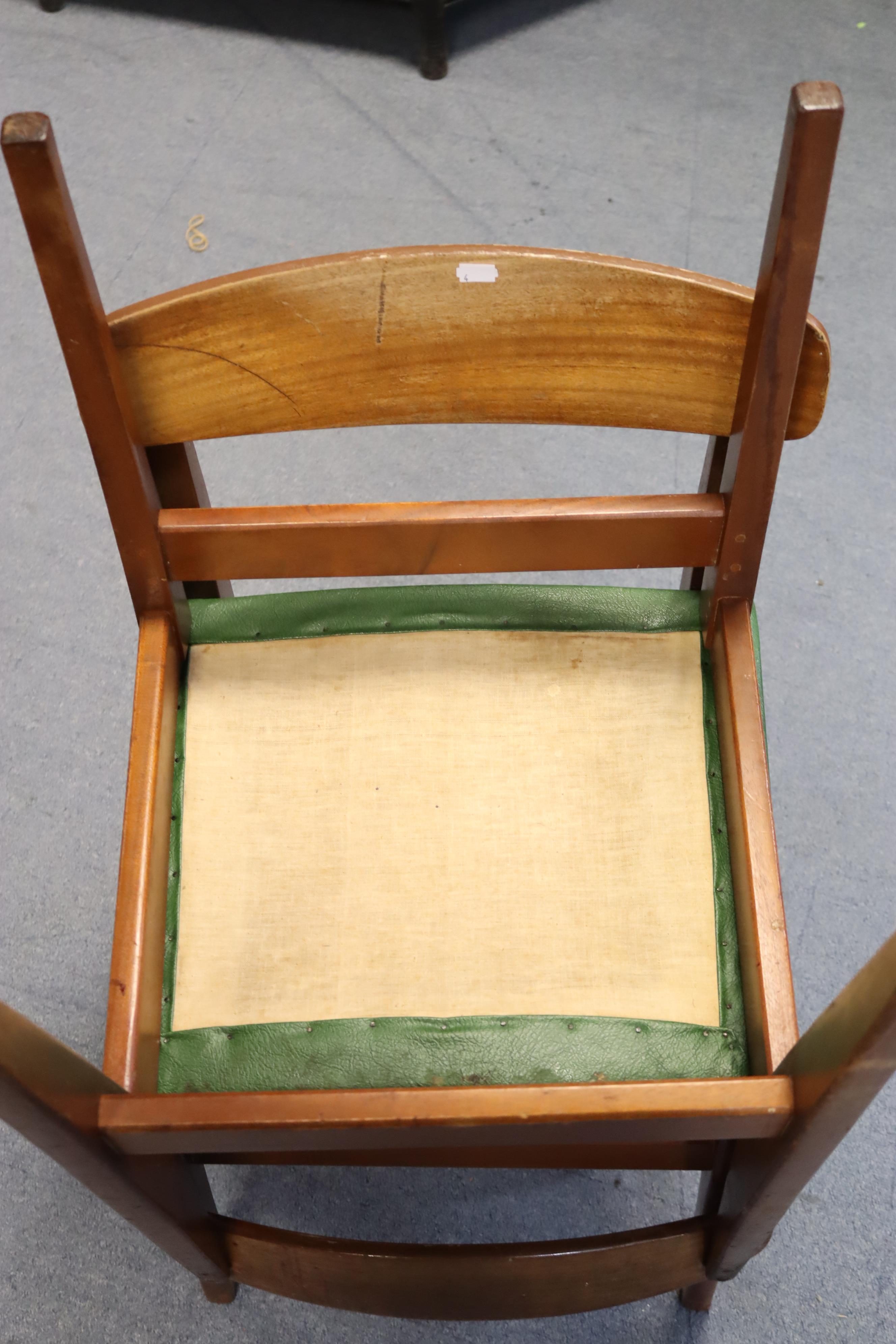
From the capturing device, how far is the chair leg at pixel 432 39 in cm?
218

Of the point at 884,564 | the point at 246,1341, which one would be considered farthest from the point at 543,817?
the point at 884,564

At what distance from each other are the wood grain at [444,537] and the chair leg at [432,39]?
1.63m

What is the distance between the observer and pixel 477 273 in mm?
828

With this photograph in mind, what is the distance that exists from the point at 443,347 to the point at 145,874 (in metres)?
0.44

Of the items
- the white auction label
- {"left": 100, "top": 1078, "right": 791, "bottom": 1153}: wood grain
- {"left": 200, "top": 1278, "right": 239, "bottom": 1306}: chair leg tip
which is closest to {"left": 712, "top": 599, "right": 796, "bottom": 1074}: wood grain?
{"left": 100, "top": 1078, "right": 791, "bottom": 1153}: wood grain

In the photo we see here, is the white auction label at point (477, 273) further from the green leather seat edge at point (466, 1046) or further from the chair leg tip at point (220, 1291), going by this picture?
the chair leg tip at point (220, 1291)

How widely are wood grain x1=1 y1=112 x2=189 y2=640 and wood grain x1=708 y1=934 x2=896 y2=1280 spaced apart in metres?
0.59

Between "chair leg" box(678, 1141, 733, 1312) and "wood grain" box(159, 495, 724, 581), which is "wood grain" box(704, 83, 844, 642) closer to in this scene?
"wood grain" box(159, 495, 724, 581)

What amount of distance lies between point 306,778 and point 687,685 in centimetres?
32

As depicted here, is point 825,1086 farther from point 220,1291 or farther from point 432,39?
point 432,39

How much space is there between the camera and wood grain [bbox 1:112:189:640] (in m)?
0.72

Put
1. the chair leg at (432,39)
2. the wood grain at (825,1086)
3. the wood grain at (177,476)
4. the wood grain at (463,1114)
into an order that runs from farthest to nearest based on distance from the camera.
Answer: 1. the chair leg at (432,39)
2. the wood grain at (177,476)
3. the wood grain at (463,1114)
4. the wood grain at (825,1086)

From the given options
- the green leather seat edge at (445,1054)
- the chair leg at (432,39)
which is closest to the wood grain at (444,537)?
the green leather seat edge at (445,1054)

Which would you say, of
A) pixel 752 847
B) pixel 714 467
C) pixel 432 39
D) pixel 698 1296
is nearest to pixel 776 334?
pixel 714 467
